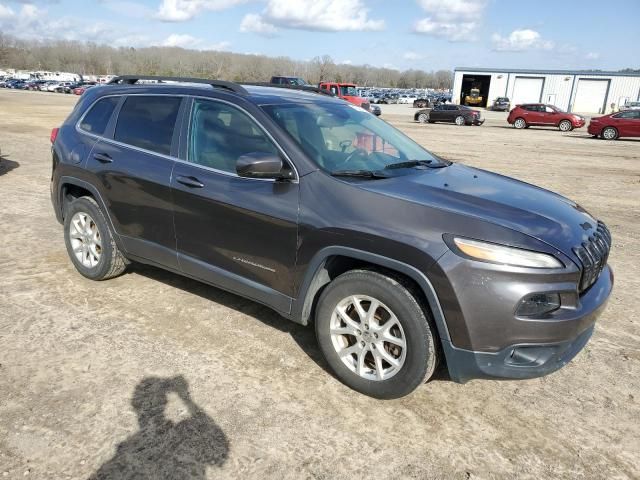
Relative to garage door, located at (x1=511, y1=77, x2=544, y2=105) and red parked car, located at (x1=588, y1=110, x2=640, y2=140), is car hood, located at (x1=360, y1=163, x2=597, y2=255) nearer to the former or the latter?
red parked car, located at (x1=588, y1=110, x2=640, y2=140)

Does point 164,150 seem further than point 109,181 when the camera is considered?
No

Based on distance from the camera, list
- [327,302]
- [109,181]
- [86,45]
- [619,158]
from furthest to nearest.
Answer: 1. [86,45]
2. [619,158]
3. [109,181]
4. [327,302]

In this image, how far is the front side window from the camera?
3.45 m

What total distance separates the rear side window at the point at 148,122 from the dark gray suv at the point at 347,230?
0.01 m

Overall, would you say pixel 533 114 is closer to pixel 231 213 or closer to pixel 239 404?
pixel 231 213

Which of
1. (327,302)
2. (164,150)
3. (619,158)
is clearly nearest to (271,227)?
(327,302)

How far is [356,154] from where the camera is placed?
3.55 meters

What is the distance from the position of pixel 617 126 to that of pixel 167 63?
143834mm

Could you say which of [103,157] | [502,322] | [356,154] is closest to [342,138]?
[356,154]

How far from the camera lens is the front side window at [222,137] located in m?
3.45

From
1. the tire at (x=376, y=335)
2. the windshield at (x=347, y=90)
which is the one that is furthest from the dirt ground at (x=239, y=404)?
the windshield at (x=347, y=90)

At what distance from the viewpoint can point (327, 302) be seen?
3.12 metres

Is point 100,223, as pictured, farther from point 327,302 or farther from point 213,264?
point 327,302

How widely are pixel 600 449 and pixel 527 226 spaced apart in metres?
1.27
